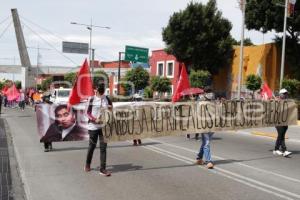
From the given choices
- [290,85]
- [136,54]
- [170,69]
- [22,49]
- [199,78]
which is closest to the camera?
[290,85]

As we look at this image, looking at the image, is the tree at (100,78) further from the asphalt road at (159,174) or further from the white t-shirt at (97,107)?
the white t-shirt at (97,107)

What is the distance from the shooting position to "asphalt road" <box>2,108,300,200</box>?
8094 millimetres

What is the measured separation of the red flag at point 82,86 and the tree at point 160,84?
39.2 metres

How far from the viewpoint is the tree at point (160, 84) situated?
51.3 metres

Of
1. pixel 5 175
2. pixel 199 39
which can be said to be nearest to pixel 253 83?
pixel 199 39

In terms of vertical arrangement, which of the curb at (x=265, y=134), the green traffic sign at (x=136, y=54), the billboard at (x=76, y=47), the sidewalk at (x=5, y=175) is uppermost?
the billboard at (x=76, y=47)

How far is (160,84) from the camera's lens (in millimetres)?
51219

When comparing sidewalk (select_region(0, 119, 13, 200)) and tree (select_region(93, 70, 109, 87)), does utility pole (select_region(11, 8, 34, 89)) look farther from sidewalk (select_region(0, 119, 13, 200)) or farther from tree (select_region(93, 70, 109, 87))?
sidewalk (select_region(0, 119, 13, 200))

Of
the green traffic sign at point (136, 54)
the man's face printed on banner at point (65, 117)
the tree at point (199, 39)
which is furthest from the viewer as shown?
the green traffic sign at point (136, 54)

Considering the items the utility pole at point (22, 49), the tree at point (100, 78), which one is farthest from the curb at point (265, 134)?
the utility pole at point (22, 49)

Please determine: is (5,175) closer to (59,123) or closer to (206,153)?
(206,153)

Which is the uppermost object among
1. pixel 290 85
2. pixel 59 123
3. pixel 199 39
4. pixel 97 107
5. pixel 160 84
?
pixel 199 39

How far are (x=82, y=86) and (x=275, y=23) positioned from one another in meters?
30.3

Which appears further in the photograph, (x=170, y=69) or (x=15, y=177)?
(x=170, y=69)
